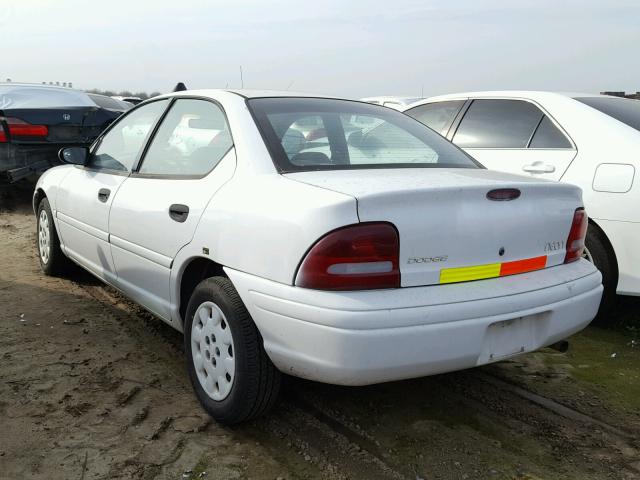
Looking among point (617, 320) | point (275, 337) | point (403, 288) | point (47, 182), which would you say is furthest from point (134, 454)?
point (617, 320)

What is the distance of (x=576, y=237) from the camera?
9.30 ft

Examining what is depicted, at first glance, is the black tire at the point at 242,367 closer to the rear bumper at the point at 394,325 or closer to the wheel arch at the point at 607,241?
the rear bumper at the point at 394,325

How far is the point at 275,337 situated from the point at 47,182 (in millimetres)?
3247

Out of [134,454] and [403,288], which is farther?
[134,454]

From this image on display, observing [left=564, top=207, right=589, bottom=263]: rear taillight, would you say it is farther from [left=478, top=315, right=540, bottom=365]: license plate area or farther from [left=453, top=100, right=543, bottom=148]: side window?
[left=453, top=100, right=543, bottom=148]: side window

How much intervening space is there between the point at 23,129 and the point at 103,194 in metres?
4.41

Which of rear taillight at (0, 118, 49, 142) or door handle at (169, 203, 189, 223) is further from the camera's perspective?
rear taillight at (0, 118, 49, 142)

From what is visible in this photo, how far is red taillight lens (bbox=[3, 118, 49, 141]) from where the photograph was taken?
7324 mm

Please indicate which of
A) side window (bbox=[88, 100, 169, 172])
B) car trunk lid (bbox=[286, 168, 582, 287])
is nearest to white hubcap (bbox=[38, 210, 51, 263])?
side window (bbox=[88, 100, 169, 172])

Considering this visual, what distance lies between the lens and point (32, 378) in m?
3.17

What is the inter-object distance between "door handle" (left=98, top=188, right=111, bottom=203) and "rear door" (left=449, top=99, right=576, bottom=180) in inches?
108

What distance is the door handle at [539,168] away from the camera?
422cm

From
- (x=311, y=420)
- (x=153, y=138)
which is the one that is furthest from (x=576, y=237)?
(x=153, y=138)

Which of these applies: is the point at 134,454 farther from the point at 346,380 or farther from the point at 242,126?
the point at 242,126
